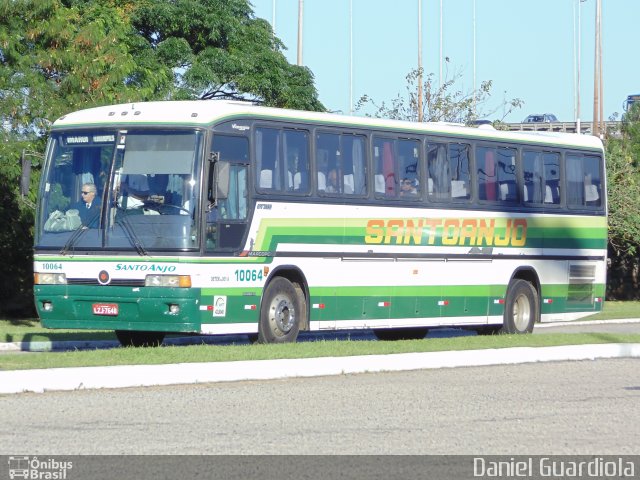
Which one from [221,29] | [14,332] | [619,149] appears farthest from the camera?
[619,149]

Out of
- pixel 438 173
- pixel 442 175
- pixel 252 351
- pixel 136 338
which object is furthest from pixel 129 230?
pixel 442 175

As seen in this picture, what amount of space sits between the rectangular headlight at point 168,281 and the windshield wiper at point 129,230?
360 millimetres

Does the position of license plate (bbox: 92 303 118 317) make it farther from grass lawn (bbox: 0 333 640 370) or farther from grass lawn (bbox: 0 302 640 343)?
grass lawn (bbox: 0 302 640 343)

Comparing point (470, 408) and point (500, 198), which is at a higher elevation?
point (500, 198)

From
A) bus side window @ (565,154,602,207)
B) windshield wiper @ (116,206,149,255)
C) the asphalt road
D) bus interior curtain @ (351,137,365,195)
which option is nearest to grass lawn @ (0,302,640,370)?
the asphalt road

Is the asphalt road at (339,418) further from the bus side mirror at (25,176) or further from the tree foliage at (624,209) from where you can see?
the tree foliage at (624,209)

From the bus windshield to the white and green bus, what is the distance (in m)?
0.02

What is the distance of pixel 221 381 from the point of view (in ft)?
49.0

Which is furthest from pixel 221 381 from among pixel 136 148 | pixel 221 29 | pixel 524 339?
pixel 221 29

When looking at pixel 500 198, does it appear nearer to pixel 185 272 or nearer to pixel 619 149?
pixel 185 272

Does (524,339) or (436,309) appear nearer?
(524,339)

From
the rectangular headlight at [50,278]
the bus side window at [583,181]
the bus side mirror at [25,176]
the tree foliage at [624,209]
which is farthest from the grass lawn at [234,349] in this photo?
the tree foliage at [624,209]

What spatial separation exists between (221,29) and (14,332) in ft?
71.6

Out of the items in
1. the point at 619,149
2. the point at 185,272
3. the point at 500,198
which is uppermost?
the point at 619,149
